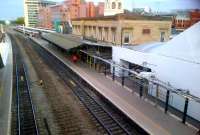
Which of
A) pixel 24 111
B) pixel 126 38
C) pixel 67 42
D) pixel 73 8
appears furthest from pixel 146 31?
pixel 73 8

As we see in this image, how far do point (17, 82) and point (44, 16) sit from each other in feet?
316

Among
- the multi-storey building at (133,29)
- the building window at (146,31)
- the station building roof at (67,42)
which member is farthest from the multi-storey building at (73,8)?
the building window at (146,31)

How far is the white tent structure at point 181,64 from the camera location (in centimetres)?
1375

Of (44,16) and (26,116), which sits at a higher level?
(44,16)

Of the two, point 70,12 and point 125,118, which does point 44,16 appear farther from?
point 125,118

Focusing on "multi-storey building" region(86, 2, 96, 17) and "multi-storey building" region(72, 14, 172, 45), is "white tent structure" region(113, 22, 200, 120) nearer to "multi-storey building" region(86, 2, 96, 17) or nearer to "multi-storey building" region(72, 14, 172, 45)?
"multi-storey building" region(72, 14, 172, 45)

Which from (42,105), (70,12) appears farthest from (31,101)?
(70,12)

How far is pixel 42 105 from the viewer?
1683 centimetres

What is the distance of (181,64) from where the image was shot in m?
14.6

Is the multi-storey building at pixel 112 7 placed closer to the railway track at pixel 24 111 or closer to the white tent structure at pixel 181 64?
the railway track at pixel 24 111

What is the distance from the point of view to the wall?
13633mm

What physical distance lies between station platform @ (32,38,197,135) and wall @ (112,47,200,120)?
54.2 inches

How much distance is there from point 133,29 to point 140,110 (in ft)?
46.4

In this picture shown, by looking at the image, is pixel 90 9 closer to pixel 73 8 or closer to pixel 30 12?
pixel 73 8
